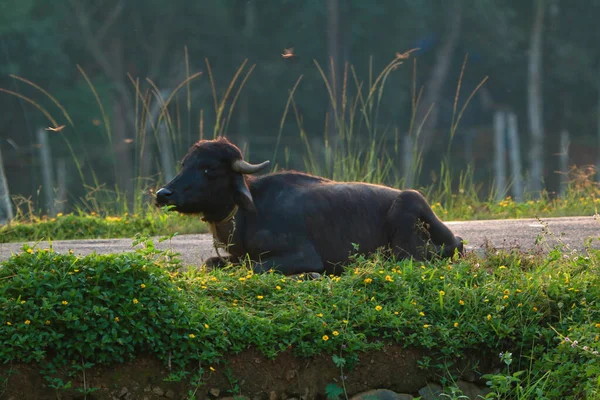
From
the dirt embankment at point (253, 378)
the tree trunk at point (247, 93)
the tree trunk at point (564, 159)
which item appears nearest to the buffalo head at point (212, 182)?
the dirt embankment at point (253, 378)

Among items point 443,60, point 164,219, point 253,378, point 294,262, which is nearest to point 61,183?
point 164,219

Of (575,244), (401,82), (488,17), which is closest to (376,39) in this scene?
(401,82)

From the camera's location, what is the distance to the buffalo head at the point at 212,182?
23.4 feet

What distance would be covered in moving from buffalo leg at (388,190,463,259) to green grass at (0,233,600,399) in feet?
1.75

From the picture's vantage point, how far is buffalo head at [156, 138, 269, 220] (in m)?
7.12

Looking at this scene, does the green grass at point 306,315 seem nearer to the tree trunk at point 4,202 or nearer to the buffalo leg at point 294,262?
the buffalo leg at point 294,262

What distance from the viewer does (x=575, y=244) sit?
330 inches

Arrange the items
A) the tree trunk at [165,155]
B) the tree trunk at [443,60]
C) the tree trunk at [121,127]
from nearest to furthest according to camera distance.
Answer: the tree trunk at [165,155], the tree trunk at [121,127], the tree trunk at [443,60]

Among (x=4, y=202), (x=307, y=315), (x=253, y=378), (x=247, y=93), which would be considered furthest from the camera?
(x=247, y=93)

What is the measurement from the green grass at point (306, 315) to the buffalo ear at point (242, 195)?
0.65 metres

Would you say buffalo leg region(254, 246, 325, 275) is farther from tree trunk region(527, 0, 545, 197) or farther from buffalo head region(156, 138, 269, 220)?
tree trunk region(527, 0, 545, 197)

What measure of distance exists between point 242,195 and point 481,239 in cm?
252

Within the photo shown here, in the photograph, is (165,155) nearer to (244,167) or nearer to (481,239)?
(481,239)

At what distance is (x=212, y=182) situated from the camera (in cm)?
723
